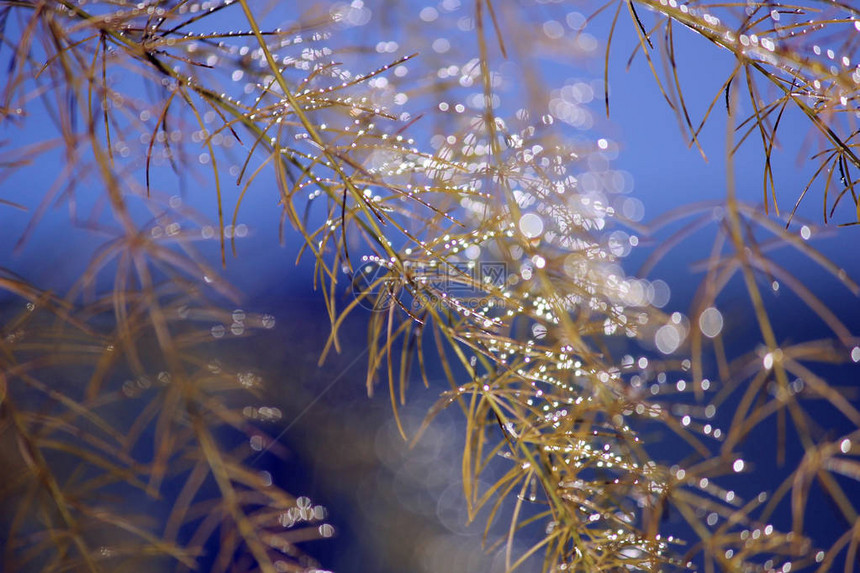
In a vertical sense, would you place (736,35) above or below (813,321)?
above

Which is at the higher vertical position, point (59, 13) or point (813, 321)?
point (59, 13)

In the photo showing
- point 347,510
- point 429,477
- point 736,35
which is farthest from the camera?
point 429,477

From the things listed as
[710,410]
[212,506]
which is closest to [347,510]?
[212,506]

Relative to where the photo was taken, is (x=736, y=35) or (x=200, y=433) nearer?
(x=736, y=35)

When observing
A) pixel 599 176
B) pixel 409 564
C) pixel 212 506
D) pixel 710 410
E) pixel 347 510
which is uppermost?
pixel 599 176

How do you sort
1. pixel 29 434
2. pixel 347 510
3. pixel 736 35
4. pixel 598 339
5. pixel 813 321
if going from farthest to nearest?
1. pixel 347 510
2. pixel 813 321
3. pixel 598 339
4. pixel 29 434
5. pixel 736 35

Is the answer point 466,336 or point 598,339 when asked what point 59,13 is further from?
point 598,339

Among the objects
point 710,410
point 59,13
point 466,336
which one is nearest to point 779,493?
point 710,410

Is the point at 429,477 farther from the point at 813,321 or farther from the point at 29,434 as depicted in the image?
the point at 29,434

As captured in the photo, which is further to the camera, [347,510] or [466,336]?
[347,510]
